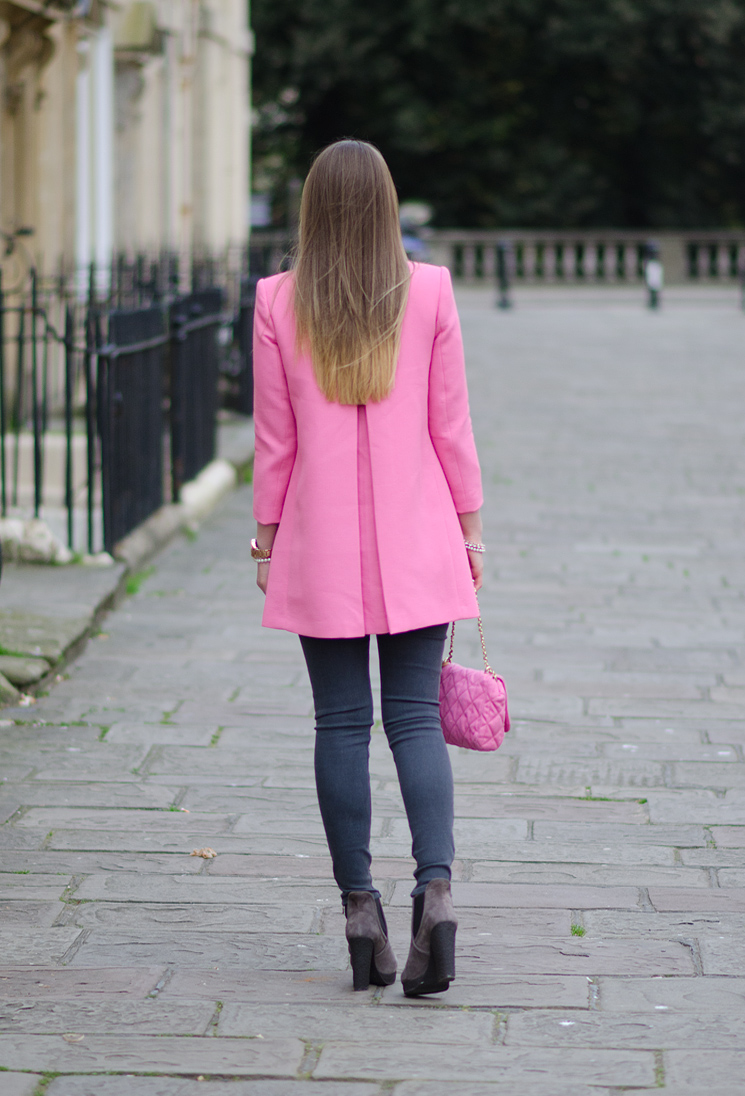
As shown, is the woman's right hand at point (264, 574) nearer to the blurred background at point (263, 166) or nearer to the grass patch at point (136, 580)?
the blurred background at point (263, 166)

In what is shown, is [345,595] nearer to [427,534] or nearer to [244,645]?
[427,534]

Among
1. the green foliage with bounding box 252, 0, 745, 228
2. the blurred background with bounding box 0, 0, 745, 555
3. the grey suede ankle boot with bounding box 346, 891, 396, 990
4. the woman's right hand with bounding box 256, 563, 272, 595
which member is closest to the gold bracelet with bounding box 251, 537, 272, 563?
the woman's right hand with bounding box 256, 563, 272, 595

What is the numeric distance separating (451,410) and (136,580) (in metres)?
4.35

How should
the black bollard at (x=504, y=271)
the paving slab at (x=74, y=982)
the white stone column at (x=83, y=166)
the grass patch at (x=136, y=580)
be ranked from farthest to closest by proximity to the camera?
the black bollard at (x=504, y=271) → the white stone column at (x=83, y=166) → the grass patch at (x=136, y=580) → the paving slab at (x=74, y=982)

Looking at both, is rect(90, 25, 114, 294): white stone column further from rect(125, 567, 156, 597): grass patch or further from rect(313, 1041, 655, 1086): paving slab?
rect(313, 1041, 655, 1086): paving slab

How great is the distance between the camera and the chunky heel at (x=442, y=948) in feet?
10.6

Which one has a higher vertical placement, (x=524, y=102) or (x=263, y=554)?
(x=524, y=102)

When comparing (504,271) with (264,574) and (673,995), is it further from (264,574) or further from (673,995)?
(673,995)

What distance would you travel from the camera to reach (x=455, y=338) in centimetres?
331

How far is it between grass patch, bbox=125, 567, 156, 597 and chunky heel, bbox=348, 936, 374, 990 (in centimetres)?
413

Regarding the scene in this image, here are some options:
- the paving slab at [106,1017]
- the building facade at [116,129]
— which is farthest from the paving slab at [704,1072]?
the building facade at [116,129]

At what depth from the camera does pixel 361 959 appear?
3289mm

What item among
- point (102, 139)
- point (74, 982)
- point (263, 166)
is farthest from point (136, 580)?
point (263, 166)

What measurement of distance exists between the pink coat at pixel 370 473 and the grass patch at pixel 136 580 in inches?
159
